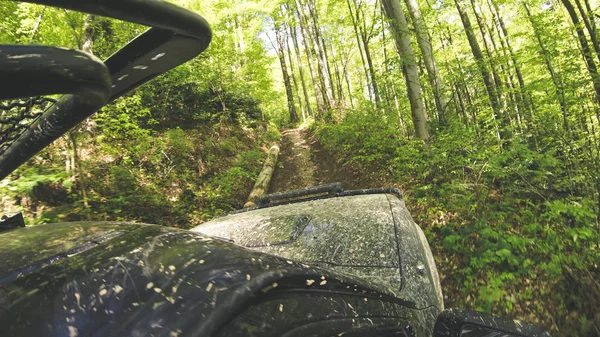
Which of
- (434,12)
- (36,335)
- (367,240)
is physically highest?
(434,12)

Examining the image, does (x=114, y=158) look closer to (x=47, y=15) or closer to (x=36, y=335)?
(x=47, y=15)

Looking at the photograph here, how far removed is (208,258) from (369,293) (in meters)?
0.75

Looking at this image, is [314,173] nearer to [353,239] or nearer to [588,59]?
[588,59]

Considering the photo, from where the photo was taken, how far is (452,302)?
354 cm

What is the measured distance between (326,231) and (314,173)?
780cm

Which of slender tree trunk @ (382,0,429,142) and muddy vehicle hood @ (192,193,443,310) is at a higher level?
slender tree trunk @ (382,0,429,142)

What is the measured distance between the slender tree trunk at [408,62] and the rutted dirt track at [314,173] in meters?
1.60

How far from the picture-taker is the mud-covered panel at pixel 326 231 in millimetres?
2359

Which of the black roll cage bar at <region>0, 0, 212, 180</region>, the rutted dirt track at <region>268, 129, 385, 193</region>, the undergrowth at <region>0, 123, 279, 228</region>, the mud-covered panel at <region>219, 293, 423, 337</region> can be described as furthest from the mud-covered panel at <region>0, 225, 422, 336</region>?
the rutted dirt track at <region>268, 129, 385, 193</region>

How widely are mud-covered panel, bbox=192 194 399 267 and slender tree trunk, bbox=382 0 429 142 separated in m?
3.90

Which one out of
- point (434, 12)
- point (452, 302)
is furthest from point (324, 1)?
point (452, 302)

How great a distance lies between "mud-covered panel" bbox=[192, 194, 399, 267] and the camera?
2359 millimetres

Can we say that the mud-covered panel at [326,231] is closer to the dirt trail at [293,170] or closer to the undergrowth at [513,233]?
the undergrowth at [513,233]

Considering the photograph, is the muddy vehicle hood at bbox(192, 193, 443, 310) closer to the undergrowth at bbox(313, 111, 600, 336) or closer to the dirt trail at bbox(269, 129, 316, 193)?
the undergrowth at bbox(313, 111, 600, 336)
